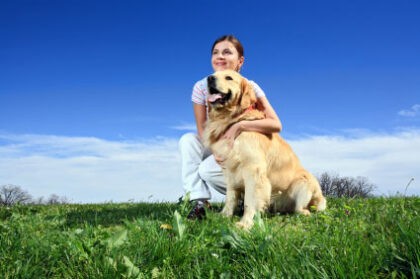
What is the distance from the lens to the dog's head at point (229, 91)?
5.43 m

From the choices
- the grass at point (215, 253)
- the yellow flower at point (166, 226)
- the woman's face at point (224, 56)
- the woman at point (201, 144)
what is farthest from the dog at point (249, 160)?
the grass at point (215, 253)

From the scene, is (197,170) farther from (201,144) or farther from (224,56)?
(224,56)

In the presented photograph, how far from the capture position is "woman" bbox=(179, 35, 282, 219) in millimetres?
6258

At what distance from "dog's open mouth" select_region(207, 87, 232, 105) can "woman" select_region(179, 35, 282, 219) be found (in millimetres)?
673

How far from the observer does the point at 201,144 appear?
668cm

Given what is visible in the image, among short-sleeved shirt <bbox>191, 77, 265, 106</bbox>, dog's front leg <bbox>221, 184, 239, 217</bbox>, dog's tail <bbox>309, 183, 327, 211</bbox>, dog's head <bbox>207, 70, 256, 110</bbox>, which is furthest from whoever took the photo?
short-sleeved shirt <bbox>191, 77, 265, 106</bbox>

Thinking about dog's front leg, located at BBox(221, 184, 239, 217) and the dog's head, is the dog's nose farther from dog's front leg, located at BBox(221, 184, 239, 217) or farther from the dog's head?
dog's front leg, located at BBox(221, 184, 239, 217)

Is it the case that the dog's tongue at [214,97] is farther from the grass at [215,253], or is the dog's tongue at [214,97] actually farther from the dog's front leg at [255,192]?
the grass at [215,253]

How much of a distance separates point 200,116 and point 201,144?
46cm

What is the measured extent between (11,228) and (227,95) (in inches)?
121

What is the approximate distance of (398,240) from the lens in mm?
2797

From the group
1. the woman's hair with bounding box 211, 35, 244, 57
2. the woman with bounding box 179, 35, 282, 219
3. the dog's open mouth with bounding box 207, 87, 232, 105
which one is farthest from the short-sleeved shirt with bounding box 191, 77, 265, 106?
the dog's open mouth with bounding box 207, 87, 232, 105

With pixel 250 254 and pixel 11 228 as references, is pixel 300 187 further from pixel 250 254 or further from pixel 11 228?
pixel 11 228

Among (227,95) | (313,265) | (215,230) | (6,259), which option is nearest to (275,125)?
(227,95)
